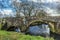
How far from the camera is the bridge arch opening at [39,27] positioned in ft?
19.1

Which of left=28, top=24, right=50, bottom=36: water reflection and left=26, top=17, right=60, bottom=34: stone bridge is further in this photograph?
left=26, top=17, right=60, bottom=34: stone bridge

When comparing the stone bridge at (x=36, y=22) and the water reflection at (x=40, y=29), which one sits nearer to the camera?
the water reflection at (x=40, y=29)

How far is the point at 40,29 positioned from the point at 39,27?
19cm

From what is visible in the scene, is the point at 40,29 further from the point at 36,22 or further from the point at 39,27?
the point at 36,22

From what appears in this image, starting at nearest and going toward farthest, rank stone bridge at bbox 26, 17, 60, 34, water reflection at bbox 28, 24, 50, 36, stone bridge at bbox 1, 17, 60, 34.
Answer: water reflection at bbox 28, 24, 50, 36 → stone bridge at bbox 1, 17, 60, 34 → stone bridge at bbox 26, 17, 60, 34

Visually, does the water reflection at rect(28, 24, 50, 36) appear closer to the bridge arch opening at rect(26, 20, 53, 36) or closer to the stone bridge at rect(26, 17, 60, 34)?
the bridge arch opening at rect(26, 20, 53, 36)

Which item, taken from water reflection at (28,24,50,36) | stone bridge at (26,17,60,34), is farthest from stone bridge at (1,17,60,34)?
water reflection at (28,24,50,36)

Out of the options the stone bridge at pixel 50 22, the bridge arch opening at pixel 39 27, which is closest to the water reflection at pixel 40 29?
the bridge arch opening at pixel 39 27

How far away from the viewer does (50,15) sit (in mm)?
5965

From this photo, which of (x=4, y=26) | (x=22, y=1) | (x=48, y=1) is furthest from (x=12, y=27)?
(x=48, y=1)

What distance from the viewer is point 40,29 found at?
19.4ft

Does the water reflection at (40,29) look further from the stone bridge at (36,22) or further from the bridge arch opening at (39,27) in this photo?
the stone bridge at (36,22)

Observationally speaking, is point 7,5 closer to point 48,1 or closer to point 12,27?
point 12,27

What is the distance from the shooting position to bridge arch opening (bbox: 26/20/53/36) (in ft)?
19.1
